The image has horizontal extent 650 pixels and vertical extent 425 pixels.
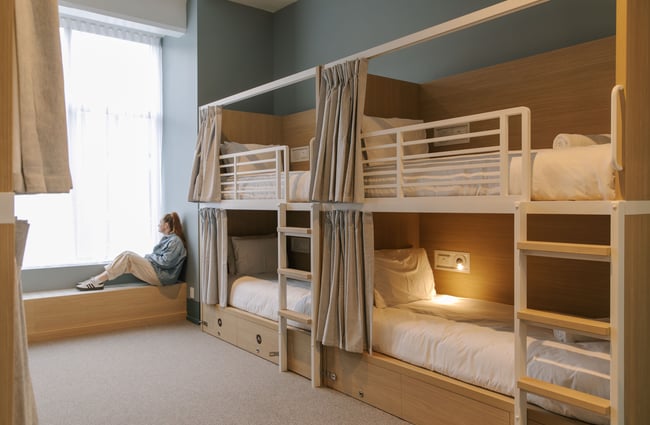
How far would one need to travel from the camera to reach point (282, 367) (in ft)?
11.8

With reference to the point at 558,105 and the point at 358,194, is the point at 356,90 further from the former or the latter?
the point at 558,105

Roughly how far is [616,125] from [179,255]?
4.24m

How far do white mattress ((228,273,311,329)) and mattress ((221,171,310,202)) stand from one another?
2.43 ft

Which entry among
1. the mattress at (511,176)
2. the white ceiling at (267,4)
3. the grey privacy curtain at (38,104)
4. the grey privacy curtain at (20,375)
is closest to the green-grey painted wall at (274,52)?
the white ceiling at (267,4)

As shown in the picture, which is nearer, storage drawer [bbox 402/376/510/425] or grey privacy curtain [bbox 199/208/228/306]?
storage drawer [bbox 402/376/510/425]

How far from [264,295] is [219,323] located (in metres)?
0.76

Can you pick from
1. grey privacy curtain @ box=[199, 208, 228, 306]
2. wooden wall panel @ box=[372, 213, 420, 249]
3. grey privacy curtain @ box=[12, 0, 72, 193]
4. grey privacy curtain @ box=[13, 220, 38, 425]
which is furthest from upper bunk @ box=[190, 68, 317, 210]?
grey privacy curtain @ box=[13, 220, 38, 425]

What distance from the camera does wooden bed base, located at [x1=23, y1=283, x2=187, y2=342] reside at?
14.5ft

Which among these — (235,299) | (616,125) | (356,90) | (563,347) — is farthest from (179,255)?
(616,125)

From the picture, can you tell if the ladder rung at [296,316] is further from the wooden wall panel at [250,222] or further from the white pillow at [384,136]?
the wooden wall panel at [250,222]

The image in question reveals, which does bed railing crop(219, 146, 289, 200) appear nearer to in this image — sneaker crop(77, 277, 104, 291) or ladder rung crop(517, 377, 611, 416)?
sneaker crop(77, 277, 104, 291)

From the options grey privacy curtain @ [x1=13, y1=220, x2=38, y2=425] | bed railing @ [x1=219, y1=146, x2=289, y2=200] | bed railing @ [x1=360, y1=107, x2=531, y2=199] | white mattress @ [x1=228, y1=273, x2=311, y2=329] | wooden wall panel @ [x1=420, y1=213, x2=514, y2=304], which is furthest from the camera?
bed railing @ [x1=219, y1=146, x2=289, y2=200]

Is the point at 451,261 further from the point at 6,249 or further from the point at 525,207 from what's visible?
the point at 6,249

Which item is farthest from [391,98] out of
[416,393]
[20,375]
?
[20,375]
